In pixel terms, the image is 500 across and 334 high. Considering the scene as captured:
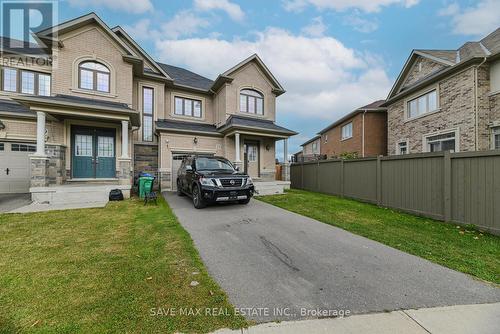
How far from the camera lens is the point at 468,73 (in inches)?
411

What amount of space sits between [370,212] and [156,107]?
A: 12450 millimetres

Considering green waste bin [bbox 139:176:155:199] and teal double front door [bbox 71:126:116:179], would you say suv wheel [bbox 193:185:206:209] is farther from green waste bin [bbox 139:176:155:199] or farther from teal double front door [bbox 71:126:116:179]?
teal double front door [bbox 71:126:116:179]

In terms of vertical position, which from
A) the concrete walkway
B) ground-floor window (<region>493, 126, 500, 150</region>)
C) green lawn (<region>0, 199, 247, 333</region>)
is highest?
ground-floor window (<region>493, 126, 500, 150</region>)

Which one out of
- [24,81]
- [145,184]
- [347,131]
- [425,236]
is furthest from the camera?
[347,131]

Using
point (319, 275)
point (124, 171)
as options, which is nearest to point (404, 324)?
point (319, 275)

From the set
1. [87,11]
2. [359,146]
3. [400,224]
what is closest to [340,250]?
[400,224]

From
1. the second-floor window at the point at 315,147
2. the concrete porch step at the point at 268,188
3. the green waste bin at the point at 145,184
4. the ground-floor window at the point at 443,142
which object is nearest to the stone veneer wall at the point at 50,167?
the green waste bin at the point at 145,184

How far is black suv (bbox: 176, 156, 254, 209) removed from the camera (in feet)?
24.1

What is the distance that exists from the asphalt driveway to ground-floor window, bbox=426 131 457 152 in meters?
10.5

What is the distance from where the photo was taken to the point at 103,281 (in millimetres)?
2900

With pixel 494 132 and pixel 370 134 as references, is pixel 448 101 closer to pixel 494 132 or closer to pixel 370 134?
pixel 494 132

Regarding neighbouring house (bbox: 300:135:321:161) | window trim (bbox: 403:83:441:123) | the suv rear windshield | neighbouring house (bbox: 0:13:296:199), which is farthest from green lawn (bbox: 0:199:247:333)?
neighbouring house (bbox: 300:135:321:161)

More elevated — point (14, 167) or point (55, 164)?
point (55, 164)

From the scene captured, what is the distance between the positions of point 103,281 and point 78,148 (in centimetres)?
1049
